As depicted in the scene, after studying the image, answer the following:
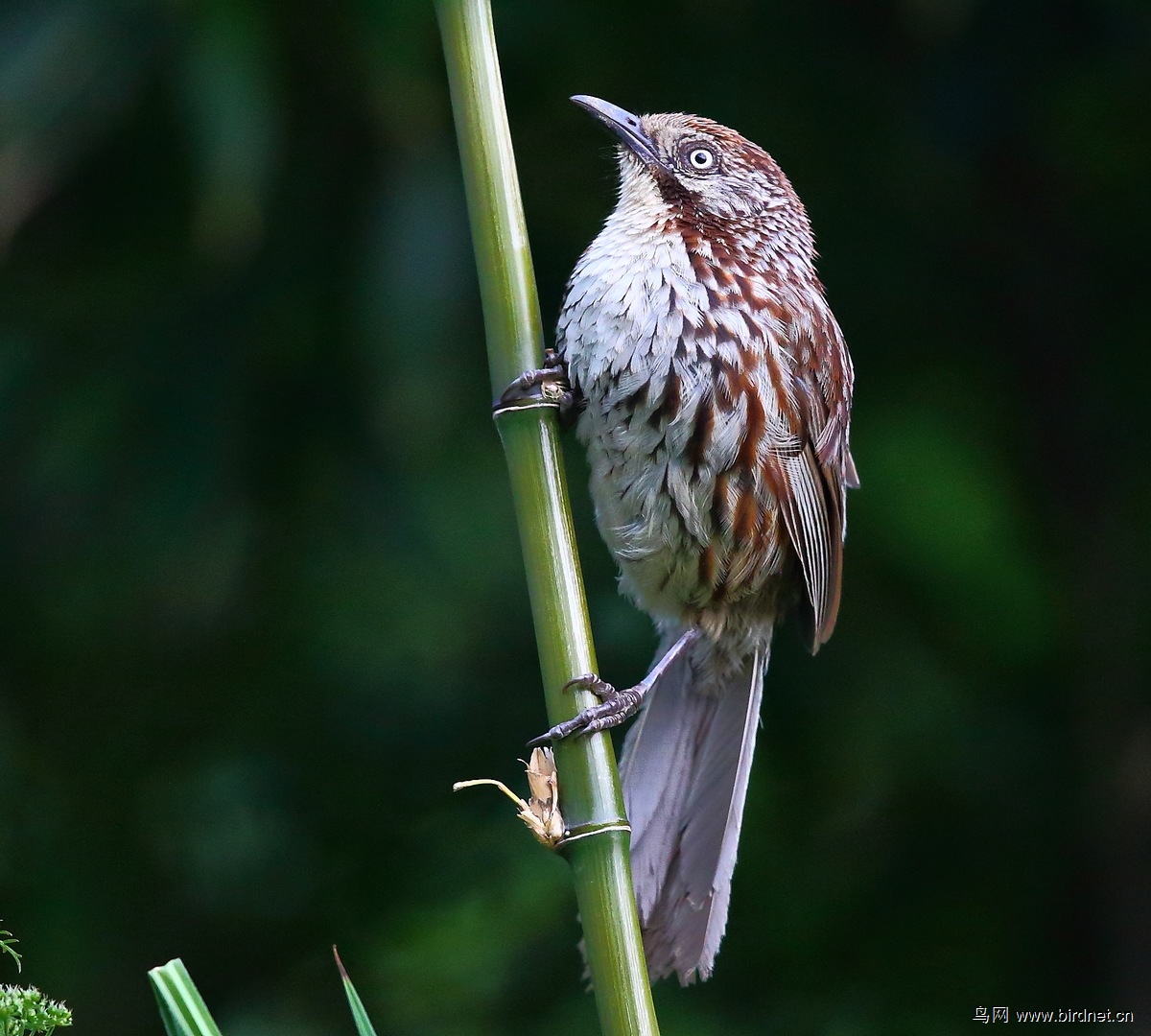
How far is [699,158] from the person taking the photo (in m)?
2.54

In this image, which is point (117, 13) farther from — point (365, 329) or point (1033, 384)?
point (1033, 384)

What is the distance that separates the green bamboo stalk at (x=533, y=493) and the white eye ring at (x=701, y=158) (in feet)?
3.71

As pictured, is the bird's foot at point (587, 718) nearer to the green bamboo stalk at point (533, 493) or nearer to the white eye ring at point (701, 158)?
the green bamboo stalk at point (533, 493)

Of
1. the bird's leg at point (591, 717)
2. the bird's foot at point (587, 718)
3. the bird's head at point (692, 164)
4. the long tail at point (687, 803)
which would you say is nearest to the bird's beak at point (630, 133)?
the bird's head at point (692, 164)

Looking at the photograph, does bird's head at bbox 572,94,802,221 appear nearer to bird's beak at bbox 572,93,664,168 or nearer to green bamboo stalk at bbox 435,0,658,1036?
bird's beak at bbox 572,93,664,168

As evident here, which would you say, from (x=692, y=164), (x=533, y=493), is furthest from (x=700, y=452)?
(x=533, y=493)

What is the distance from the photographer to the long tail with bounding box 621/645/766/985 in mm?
2137

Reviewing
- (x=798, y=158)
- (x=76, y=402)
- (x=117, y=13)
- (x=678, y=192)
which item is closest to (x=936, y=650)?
(x=798, y=158)

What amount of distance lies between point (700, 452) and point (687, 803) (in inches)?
23.1

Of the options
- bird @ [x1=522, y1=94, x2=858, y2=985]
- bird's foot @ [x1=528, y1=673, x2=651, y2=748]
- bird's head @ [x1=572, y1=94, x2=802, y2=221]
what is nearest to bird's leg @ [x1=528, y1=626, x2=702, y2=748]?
bird's foot @ [x1=528, y1=673, x2=651, y2=748]

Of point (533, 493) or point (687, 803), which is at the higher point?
point (533, 493)

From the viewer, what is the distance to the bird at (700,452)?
2.25 meters

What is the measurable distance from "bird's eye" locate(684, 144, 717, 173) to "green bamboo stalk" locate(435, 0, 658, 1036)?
113 centimetres

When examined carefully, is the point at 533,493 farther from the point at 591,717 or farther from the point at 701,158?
the point at 701,158
